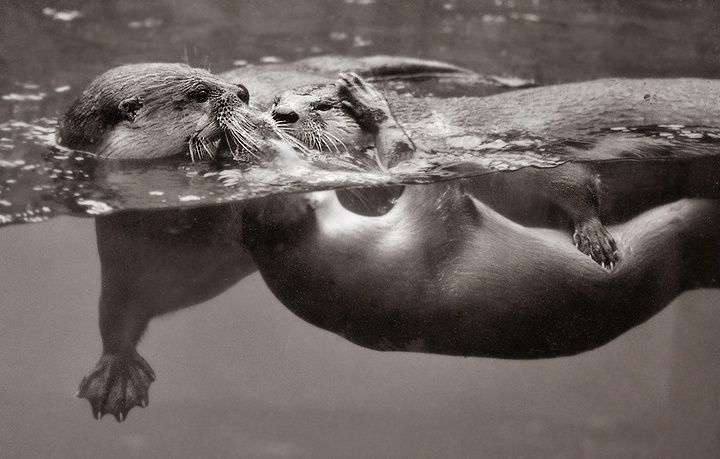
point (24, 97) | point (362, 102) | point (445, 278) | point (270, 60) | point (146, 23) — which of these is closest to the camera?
point (445, 278)

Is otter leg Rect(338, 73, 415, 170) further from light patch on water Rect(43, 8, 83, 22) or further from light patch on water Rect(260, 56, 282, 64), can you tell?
light patch on water Rect(43, 8, 83, 22)

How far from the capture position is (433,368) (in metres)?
2.88

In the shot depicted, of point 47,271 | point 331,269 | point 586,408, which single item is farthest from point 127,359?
point 586,408

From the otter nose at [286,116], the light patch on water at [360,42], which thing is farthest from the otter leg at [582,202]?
the light patch on water at [360,42]

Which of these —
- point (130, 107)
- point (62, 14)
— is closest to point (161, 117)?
point (130, 107)

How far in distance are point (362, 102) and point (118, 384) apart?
131 centimetres

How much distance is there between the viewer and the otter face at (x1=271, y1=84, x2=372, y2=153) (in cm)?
291

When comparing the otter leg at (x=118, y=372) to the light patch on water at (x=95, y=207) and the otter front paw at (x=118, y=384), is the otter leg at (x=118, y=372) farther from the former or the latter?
the light patch on water at (x=95, y=207)

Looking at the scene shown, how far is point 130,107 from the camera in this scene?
2.85 metres

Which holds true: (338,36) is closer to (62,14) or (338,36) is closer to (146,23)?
(146,23)

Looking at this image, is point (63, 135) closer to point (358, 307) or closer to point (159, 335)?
point (159, 335)

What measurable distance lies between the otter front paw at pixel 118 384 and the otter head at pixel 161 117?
718mm

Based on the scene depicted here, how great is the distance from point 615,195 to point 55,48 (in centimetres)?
273

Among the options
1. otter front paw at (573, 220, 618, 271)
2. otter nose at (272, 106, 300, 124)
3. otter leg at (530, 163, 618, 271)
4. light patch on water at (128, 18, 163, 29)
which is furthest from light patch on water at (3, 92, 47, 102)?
otter front paw at (573, 220, 618, 271)
